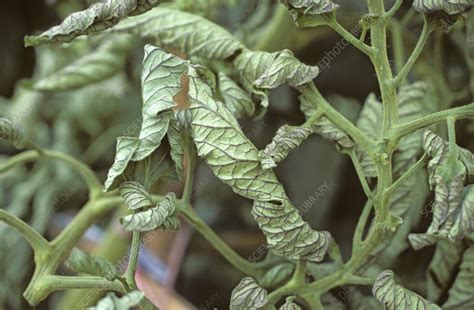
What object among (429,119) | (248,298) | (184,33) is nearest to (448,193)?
(429,119)

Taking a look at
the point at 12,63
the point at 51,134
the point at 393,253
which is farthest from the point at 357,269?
the point at 12,63

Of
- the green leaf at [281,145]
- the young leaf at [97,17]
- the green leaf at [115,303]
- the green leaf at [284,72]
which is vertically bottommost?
the green leaf at [115,303]

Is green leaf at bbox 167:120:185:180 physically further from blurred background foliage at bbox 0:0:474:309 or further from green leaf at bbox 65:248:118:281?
blurred background foliage at bbox 0:0:474:309

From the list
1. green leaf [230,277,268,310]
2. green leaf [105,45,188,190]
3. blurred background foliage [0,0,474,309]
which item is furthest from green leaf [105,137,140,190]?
blurred background foliage [0,0,474,309]

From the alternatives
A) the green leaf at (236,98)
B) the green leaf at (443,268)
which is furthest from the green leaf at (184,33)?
the green leaf at (443,268)

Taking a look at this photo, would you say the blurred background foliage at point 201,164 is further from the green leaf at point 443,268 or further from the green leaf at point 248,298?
the green leaf at point 248,298

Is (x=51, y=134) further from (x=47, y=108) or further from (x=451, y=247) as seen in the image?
(x=451, y=247)

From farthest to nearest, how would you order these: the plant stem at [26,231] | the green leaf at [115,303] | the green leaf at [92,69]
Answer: the green leaf at [92,69] < the plant stem at [26,231] < the green leaf at [115,303]
